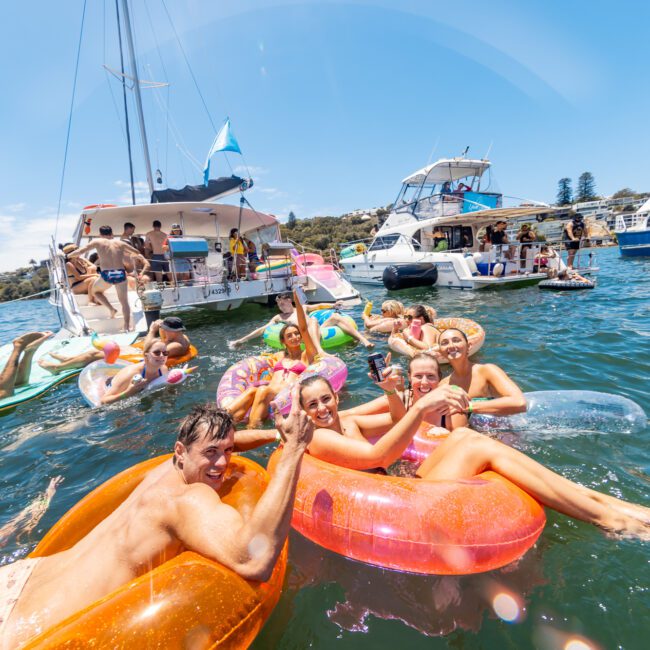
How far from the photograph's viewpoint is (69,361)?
672cm

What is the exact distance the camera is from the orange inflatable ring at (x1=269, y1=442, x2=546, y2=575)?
2086 mm

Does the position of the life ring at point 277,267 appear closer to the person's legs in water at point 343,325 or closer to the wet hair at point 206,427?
the person's legs in water at point 343,325

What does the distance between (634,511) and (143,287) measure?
9541 millimetres

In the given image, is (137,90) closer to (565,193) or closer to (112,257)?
(112,257)

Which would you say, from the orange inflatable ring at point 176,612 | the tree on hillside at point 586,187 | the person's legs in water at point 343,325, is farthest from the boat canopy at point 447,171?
the tree on hillside at point 586,187

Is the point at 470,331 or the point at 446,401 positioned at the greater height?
the point at 446,401

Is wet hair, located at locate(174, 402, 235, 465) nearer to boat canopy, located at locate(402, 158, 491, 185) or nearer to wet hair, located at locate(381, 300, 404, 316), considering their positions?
wet hair, located at locate(381, 300, 404, 316)

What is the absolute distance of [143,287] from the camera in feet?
30.3

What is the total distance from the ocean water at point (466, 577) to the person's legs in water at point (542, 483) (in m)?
0.14

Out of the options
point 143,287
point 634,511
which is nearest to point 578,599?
point 634,511

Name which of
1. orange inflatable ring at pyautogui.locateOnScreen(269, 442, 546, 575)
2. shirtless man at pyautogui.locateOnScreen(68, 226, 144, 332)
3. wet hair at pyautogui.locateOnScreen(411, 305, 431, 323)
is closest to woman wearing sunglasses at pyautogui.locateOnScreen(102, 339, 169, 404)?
shirtless man at pyautogui.locateOnScreen(68, 226, 144, 332)

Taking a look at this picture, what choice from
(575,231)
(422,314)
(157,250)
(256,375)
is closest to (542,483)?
(256,375)

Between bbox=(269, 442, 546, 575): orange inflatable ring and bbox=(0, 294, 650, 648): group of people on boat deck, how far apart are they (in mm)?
192

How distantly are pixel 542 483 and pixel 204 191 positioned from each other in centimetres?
1174
